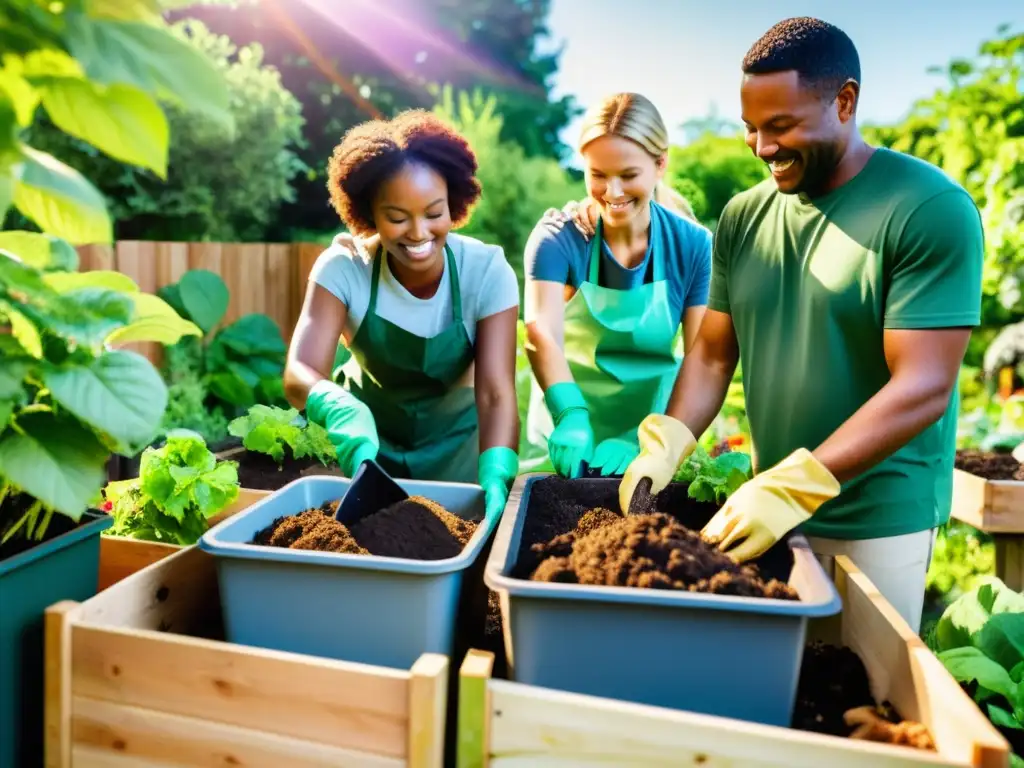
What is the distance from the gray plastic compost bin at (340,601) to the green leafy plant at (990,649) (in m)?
0.82

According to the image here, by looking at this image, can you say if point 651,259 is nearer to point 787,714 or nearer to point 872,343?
point 872,343

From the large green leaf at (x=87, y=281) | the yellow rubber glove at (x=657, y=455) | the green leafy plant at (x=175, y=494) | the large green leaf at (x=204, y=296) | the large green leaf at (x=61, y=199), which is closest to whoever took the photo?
the large green leaf at (x=61, y=199)

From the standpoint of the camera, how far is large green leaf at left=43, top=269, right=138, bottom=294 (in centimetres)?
101

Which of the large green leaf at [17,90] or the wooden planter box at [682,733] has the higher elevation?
the large green leaf at [17,90]

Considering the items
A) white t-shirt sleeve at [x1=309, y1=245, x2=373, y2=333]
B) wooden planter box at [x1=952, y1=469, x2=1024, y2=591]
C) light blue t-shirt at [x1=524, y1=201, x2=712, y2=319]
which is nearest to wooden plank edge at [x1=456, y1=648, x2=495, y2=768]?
white t-shirt sleeve at [x1=309, y1=245, x2=373, y2=333]

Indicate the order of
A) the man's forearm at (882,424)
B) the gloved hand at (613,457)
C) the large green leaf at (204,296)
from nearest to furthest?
the man's forearm at (882,424) → the gloved hand at (613,457) → the large green leaf at (204,296)

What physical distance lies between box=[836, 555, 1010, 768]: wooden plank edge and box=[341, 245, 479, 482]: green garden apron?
136 centimetres

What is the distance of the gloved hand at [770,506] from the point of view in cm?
123

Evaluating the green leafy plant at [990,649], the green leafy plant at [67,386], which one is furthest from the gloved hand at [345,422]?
the green leafy plant at [990,649]

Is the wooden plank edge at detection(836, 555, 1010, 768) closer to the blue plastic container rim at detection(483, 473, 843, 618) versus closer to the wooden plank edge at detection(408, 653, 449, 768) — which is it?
the blue plastic container rim at detection(483, 473, 843, 618)

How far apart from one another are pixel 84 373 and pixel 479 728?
606 mm

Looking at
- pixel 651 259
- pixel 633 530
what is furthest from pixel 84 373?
pixel 651 259

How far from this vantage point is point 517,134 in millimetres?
12133

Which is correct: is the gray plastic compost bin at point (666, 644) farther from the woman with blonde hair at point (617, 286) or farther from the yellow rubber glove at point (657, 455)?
the woman with blonde hair at point (617, 286)
